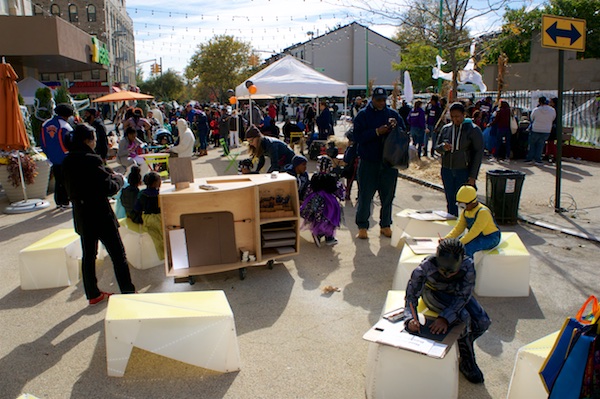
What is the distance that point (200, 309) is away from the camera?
394cm

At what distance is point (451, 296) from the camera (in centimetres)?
359

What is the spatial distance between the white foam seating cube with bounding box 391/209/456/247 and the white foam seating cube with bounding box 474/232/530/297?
41.4 inches

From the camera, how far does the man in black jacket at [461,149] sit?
22.6 ft

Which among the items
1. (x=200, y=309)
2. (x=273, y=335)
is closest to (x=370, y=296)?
(x=273, y=335)

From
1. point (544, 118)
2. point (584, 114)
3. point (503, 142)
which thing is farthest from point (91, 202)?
point (584, 114)

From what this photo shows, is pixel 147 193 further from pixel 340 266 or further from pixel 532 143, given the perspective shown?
pixel 532 143

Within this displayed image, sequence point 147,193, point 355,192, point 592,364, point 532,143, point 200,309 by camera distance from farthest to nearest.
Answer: point 532,143
point 355,192
point 147,193
point 200,309
point 592,364

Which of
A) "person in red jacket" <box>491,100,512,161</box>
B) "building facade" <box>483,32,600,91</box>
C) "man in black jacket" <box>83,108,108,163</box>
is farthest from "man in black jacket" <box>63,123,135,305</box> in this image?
"building facade" <box>483,32,600,91</box>

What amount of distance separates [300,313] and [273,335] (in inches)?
20.6

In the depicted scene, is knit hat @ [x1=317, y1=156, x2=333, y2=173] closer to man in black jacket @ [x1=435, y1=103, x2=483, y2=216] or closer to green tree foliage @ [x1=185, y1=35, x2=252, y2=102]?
man in black jacket @ [x1=435, y1=103, x2=483, y2=216]

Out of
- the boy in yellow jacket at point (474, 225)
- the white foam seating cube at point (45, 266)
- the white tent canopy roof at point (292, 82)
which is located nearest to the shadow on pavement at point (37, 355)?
the white foam seating cube at point (45, 266)

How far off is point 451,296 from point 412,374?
25.9 inches

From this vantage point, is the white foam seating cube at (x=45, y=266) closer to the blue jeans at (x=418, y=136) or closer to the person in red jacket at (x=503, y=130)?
the blue jeans at (x=418, y=136)

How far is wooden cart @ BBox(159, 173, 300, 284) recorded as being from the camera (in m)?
5.65
